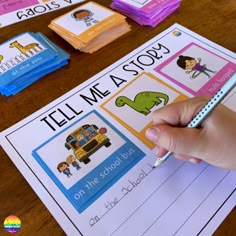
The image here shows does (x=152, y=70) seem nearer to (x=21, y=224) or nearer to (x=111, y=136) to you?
(x=111, y=136)

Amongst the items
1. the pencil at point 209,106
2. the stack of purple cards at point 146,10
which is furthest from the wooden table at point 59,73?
the pencil at point 209,106

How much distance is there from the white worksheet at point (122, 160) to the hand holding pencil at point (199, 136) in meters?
0.03

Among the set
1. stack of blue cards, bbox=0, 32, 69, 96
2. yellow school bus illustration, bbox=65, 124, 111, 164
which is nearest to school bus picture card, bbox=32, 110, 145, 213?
yellow school bus illustration, bbox=65, 124, 111, 164

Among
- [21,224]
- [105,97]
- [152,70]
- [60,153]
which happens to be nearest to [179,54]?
[152,70]

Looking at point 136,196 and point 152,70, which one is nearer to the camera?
point 136,196

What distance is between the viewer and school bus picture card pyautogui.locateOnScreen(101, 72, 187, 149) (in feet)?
1.70

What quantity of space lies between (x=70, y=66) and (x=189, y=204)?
1.19 feet

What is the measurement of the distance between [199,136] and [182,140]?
0.09 feet

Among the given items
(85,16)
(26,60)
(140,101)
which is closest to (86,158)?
(140,101)

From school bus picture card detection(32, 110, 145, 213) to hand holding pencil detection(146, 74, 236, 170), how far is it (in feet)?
0.21

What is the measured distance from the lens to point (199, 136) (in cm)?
42

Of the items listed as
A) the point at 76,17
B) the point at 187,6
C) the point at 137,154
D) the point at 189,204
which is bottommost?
the point at 189,204

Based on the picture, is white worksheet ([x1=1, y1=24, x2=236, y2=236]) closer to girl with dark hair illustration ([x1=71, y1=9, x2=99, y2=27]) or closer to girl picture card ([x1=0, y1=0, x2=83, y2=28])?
girl with dark hair illustration ([x1=71, y1=9, x2=99, y2=27])

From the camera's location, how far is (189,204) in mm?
424
